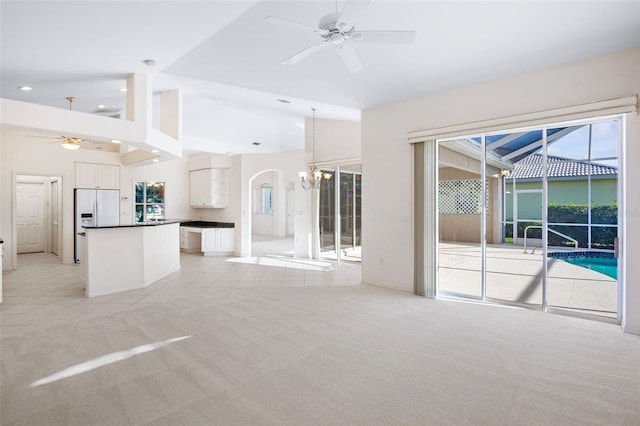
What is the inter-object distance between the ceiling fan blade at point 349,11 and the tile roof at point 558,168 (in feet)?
11.0

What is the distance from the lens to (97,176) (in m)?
8.16

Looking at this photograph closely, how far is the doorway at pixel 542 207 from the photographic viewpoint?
4.11 m

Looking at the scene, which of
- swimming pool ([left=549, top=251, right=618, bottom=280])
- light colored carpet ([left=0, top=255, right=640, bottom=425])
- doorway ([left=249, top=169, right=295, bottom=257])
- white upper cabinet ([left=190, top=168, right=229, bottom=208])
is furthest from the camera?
doorway ([left=249, top=169, right=295, bottom=257])

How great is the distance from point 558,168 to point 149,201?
9.29 meters

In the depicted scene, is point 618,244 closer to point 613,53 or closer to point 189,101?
point 613,53

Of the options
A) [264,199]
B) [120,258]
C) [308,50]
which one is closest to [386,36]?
[308,50]

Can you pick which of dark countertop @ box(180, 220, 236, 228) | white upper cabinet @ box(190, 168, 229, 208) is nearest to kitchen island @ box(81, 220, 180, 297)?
dark countertop @ box(180, 220, 236, 228)

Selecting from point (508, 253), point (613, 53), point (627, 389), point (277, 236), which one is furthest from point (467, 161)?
point (277, 236)

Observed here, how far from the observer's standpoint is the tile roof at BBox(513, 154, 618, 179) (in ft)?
13.5

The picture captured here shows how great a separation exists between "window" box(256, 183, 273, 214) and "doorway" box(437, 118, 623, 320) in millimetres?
8842

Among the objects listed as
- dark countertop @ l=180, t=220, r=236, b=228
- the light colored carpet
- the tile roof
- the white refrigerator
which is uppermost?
the tile roof

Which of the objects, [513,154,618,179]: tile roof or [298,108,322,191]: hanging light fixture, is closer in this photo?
[513,154,618,179]: tile roof

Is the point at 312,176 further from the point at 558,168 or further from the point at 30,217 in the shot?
the point at 30,217

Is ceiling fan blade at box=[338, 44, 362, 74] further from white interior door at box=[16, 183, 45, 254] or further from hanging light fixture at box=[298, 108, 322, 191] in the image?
white interior door at box=[16, 183, 45, 254]
